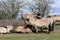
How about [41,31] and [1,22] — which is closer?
[41,31]

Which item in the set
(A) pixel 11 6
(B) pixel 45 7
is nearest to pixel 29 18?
(A) pixel 11 6

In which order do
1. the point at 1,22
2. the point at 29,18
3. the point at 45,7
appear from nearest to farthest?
the point at 29,18, the point at 1,22, the point at 45,7

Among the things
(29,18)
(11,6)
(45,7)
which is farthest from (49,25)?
(45,7)

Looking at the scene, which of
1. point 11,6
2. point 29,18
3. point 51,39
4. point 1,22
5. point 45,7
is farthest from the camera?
point 45,7

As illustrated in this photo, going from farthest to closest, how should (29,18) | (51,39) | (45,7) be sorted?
(45,7) → (29,18) → (51,39)

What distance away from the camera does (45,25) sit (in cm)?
1864

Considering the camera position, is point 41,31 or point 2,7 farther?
point 2,7

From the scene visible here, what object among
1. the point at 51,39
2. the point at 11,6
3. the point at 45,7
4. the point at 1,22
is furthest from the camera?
the point at 45,7

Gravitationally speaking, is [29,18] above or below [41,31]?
above

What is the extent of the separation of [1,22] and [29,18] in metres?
7.02

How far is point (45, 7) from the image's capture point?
43781 mm

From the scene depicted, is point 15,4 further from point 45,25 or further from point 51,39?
point 51,39

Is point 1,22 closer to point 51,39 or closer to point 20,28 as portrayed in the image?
point 20,28

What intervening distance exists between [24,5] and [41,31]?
70.7 feet
